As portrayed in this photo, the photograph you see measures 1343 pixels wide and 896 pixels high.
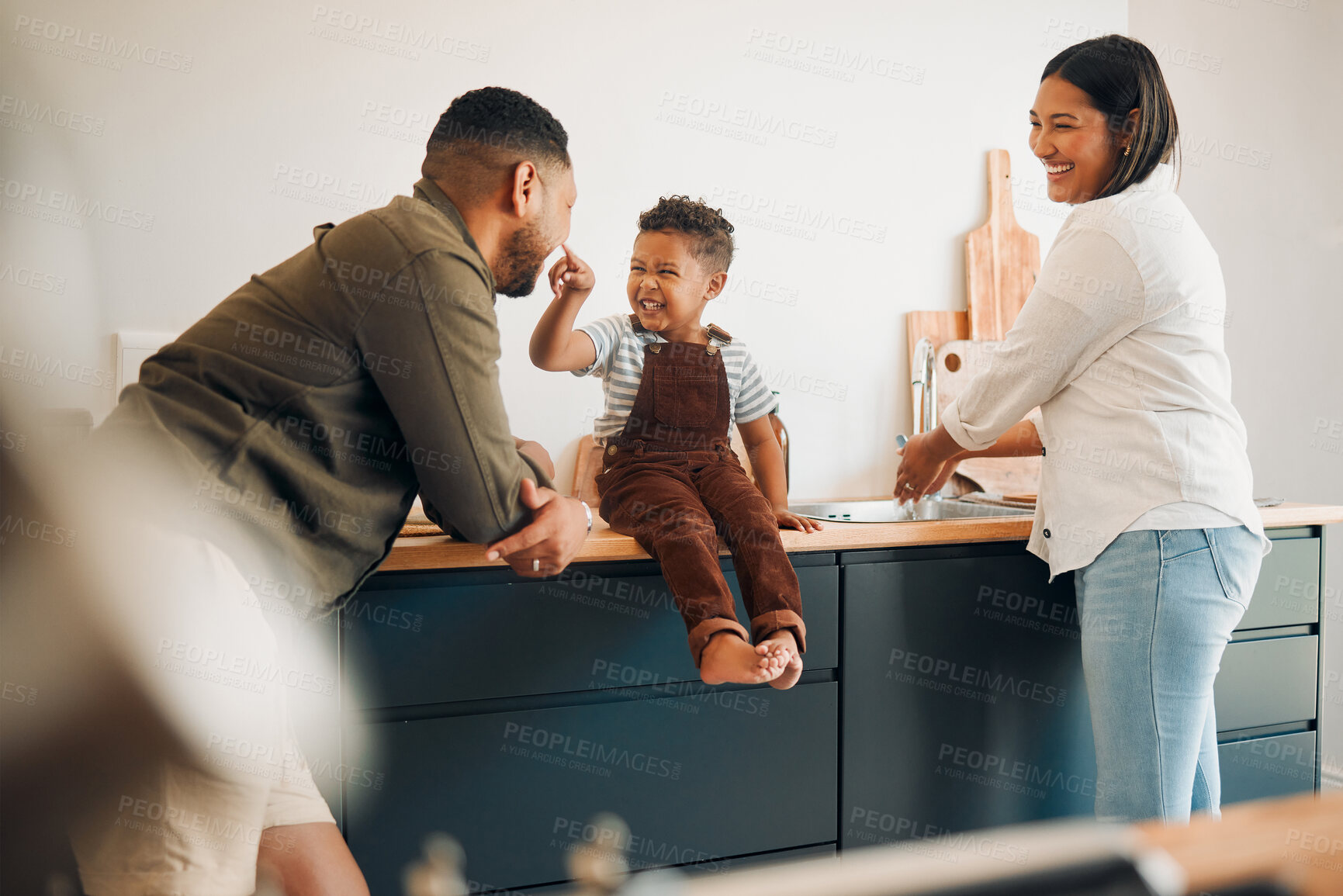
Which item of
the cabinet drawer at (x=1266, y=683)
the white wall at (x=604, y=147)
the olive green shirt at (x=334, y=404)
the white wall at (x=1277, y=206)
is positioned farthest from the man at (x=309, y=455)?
the white wall at (x=1277, y=206)

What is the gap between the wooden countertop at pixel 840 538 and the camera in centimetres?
119

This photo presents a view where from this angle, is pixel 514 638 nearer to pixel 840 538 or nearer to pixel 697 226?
pixel 840 538

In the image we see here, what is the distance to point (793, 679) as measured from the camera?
3.92 ft

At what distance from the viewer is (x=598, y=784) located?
1.28 metres

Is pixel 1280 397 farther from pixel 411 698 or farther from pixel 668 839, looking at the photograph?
A: pixel 411 698

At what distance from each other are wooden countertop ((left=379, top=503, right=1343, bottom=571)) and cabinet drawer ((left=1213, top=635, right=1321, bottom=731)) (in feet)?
0.72

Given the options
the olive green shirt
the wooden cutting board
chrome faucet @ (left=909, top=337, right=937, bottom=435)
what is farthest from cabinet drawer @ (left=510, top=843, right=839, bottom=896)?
the wooden cutting board

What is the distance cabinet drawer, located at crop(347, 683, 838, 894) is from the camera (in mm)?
1194

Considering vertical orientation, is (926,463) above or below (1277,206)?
below

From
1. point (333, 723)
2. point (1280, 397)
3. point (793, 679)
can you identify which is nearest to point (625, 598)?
point (793, 679)

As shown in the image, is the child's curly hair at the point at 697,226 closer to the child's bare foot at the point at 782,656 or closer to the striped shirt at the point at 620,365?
the striped shirt at the point at 620,365

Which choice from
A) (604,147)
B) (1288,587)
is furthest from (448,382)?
(1288,587)

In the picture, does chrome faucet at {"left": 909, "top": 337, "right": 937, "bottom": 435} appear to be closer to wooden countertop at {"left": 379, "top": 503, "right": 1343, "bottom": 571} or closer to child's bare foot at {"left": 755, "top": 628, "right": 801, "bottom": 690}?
wooden countertop at {"left": 379, "top": 503, "right": 1343, "bottom": 571}

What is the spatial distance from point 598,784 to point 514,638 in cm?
24
